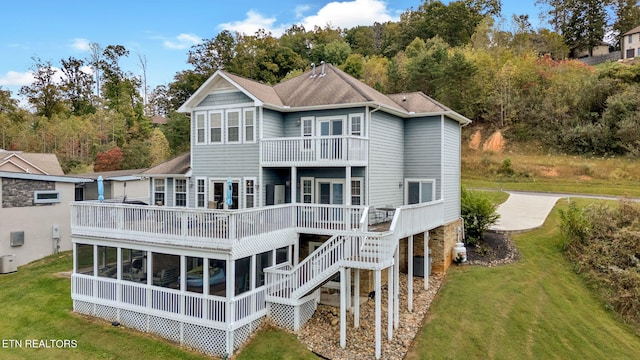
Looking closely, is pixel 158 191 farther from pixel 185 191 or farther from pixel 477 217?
pixel 477 217

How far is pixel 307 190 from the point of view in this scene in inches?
638

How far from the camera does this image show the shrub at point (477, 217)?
62.5ft

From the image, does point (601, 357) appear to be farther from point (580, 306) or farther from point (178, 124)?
point (178, 124)

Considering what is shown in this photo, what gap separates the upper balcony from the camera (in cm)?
1391

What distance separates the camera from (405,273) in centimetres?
1688

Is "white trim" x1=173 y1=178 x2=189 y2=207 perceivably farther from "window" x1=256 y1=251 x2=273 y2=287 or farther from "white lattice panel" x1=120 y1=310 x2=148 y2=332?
"window" x1=256 y1=251 x2=273 y2=287

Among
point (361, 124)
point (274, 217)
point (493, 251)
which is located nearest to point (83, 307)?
point (274, 217)

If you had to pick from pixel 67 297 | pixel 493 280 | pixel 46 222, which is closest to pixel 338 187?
pixel 493 280

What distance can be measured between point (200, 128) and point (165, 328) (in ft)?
26.9

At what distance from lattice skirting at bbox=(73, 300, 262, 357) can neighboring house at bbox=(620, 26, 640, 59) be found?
67.8 metres

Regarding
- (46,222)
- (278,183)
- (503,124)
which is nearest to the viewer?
(278,183)

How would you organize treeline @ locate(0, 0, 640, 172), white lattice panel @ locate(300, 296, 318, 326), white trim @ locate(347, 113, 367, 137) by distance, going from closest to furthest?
1. white lattice panel @ locate(300, 296, 318, 326)
2. white trim @ locate(347, 113, 367, 137)
3. treeline @ locate(0, 0, 640, 172)

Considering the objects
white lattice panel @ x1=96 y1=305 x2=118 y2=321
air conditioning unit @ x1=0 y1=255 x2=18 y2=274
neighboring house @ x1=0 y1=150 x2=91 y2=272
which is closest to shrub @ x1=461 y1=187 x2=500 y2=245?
white lattice panel @ x1=96 y1=305 x2=118 y2=321

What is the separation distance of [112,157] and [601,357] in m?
41.8
